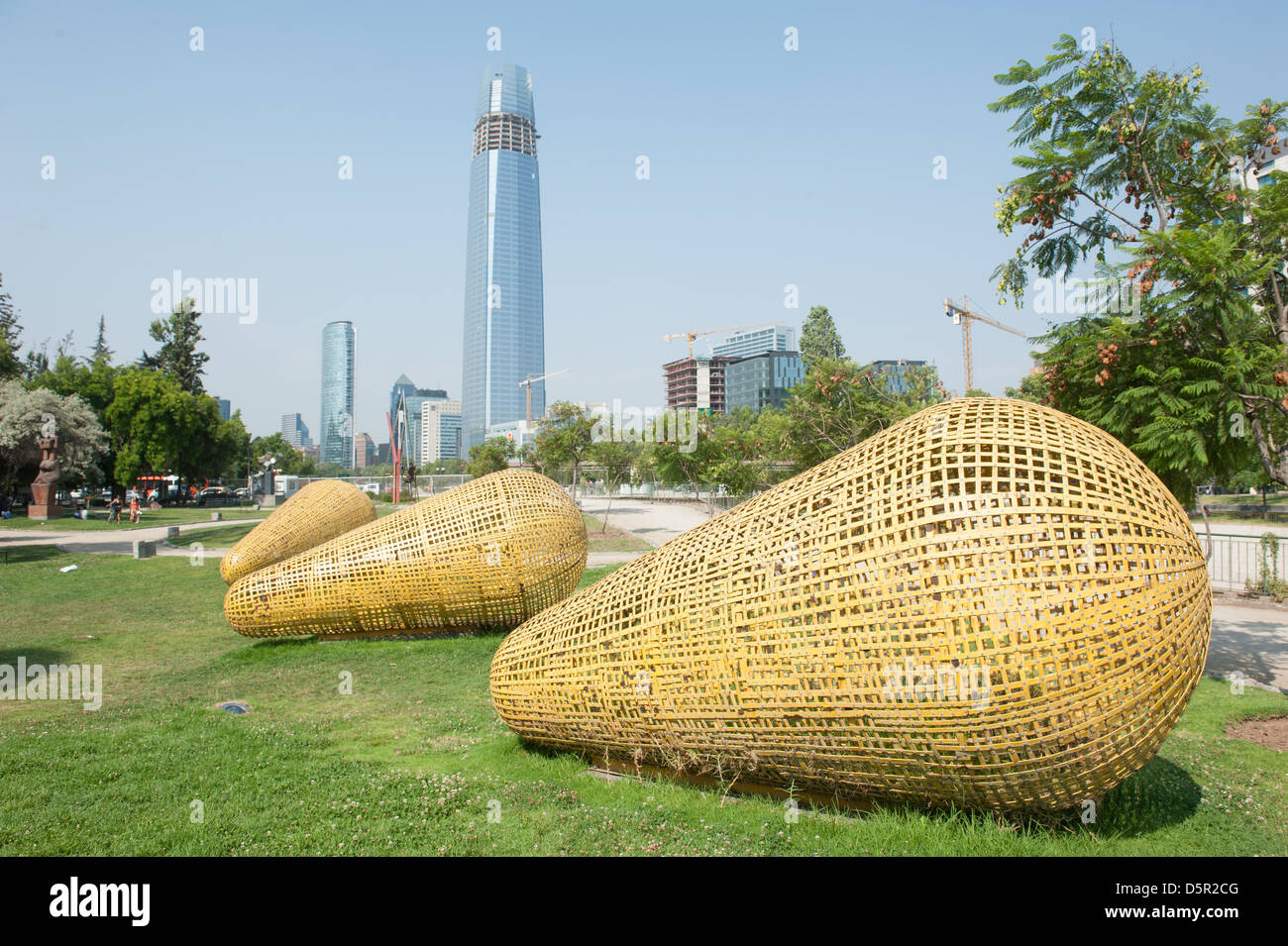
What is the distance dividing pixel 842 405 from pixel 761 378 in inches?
5046

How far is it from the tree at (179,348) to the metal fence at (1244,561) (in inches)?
2683

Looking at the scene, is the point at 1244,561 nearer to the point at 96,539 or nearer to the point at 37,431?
the point at 96,539

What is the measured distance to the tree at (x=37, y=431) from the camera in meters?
32.0

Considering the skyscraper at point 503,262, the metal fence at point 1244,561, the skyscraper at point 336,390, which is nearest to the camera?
the metal fence at point 1244,561

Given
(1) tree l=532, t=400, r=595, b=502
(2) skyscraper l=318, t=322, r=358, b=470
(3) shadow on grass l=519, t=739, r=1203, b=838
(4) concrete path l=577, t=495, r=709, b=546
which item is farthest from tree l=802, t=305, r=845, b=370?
(2) skyscraper l=318, t=322, r=358, b=470

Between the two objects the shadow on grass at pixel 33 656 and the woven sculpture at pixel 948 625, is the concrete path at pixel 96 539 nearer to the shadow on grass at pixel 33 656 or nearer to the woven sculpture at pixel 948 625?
the shadow on grass at pixel 33 656

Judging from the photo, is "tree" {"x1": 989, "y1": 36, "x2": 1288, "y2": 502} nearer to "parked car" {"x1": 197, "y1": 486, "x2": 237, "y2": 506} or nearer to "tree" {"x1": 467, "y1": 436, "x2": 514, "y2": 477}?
"tree" {"x1": 467, "y1": 436, "x2": 514, "y2": 477}

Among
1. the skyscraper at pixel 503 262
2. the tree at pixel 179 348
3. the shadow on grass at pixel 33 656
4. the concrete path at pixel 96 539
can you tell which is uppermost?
the skyscraper at pixel 503 262

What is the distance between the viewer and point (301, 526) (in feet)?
44.5

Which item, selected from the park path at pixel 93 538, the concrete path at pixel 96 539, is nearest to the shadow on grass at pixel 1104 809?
the concrete path at pixel 96 539

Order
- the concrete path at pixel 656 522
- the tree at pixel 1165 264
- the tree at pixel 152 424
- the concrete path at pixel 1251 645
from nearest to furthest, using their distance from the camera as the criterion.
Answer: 1. the tree at pixel 1165 264
2. the concrete path at pixel 1251 645
3. the concrete path at pixel 656 522
4. the tree at pixel 152 424

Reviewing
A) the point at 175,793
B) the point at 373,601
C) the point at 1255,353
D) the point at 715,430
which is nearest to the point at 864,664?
the point at 175,793

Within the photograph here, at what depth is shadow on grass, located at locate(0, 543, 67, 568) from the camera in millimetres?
19625

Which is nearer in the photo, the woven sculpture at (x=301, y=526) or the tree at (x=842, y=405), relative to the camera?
the tree at (x=842, y=405)
